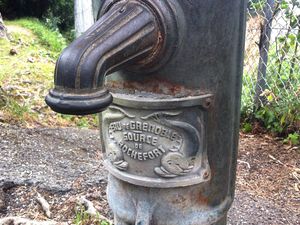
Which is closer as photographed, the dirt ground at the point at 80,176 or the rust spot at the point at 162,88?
the rust spot at the point at 162,88

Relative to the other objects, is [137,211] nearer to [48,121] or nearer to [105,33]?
[105,33]

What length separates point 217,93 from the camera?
1.10m

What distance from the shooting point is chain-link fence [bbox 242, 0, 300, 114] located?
9.25 ft

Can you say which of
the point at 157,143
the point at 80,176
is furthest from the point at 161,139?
the point at 80,176

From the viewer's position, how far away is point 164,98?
41.4 inches

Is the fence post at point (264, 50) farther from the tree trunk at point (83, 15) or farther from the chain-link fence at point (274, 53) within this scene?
the tree trunk at point (83, 15)

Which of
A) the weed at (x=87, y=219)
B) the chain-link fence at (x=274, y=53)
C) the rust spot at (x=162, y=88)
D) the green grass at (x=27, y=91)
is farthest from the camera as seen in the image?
the green grass at (x=27, y=91)

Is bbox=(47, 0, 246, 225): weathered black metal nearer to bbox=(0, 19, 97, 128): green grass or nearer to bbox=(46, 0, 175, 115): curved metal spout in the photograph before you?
bbox=(46, 0, 175, 115): curved metal spout

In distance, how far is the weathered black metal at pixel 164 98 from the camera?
91 cm

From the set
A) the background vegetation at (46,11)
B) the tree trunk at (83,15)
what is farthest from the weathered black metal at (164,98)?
the background vegetation at (46,11)

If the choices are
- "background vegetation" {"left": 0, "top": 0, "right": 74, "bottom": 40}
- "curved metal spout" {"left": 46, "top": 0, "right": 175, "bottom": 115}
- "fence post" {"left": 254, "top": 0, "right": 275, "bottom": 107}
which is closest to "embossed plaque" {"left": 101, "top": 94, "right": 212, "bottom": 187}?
"curved metal spout" {"left": 46, "top": 0, "right": 175, "bottom": 115}

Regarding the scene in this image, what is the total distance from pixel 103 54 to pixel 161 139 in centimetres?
27

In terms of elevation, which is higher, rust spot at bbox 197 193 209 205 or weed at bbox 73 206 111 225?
rust spot at bbox 197 193 209 205

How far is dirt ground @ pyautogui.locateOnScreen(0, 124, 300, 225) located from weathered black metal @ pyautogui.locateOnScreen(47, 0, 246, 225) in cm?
85
